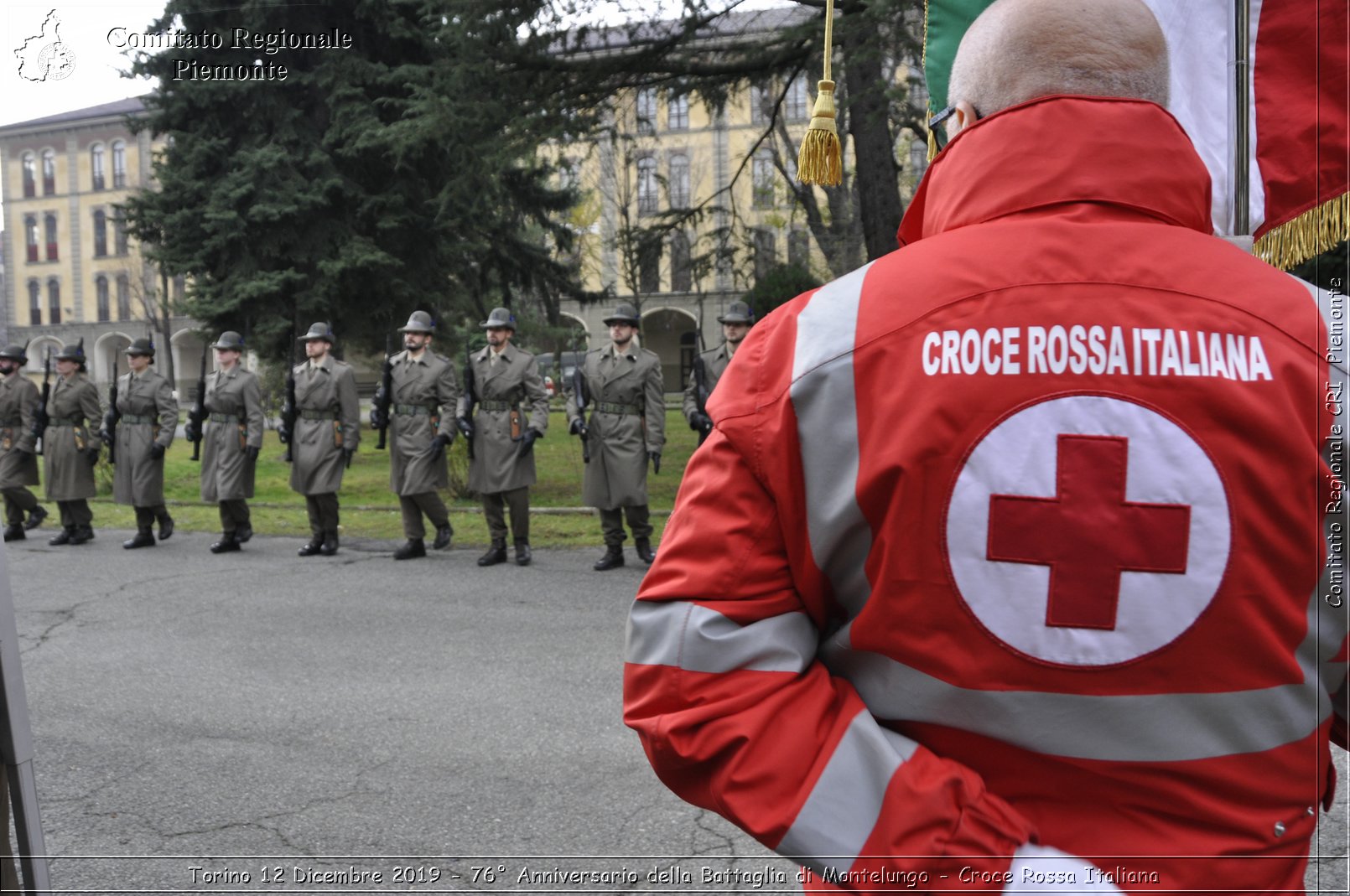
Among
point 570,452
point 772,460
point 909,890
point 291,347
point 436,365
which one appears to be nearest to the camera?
point 909,890

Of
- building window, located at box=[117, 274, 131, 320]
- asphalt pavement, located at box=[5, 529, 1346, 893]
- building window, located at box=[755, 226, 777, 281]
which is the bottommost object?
asphalt pavement, located at box=[5, 529, 1346, 893]

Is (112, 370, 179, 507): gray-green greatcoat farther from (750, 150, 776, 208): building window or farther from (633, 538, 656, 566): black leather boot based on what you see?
(750, 150, 776, 208): building window

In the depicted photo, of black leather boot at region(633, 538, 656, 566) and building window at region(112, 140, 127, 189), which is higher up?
building window at region(112, 140, 127, 189)

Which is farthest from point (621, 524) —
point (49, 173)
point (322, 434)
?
point (49, 173)

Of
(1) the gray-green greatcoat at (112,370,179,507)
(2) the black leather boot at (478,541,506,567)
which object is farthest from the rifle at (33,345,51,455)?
(2) the black leather boot at (478,541,506,567)

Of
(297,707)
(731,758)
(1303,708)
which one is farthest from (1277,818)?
(297,707)

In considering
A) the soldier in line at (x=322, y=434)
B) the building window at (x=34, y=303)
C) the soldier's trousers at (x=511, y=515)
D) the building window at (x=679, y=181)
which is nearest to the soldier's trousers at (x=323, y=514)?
the soldier in line at (x=322, y=434)

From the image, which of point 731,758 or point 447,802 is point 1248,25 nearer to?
point 731,758

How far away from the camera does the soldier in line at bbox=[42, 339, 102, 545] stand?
11.5 metres

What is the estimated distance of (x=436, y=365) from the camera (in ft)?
34.8

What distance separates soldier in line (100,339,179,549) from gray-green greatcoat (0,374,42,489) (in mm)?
1055

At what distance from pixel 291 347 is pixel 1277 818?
2000 centimetres

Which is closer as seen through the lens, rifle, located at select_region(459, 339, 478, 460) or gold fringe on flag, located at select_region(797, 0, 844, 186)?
gold fringe on flag, located at select_region(797, 0, 844, 186)

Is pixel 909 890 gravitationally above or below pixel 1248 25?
below
